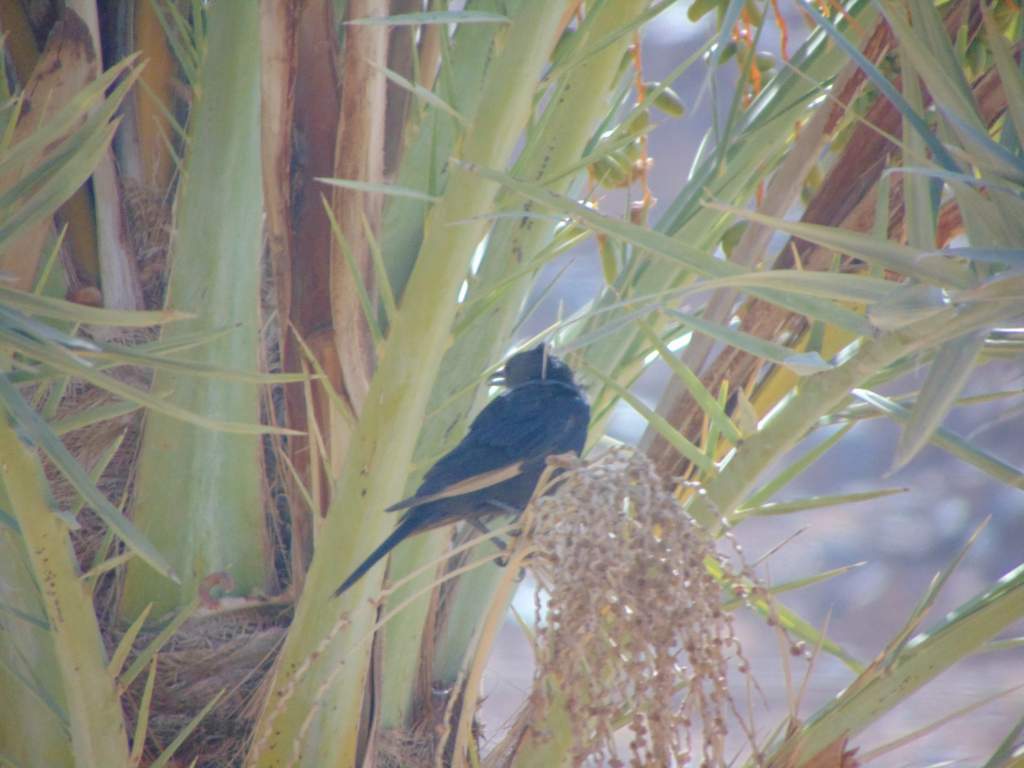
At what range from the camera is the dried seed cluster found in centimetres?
95

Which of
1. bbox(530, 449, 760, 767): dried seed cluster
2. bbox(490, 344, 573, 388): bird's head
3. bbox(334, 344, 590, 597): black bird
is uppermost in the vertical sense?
bbox(490, 344, 573, 388): bird's head

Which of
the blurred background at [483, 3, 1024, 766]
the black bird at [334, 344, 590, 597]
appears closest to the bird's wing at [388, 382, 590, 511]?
the black bird at [334, 344, 590, 597]

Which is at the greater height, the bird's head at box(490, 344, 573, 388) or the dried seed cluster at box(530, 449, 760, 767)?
the bird's head at box(490, 344, 573, 388)

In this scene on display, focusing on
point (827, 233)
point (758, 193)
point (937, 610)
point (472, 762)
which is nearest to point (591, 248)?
point (758, 193)

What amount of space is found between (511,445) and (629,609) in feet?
3.31

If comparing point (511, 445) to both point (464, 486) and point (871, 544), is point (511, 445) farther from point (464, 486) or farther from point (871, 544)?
point (871, 544)

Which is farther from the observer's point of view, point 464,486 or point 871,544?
point 871,544

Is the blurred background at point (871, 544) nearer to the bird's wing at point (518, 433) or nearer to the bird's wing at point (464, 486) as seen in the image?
the bird's wing at point (518, 433)

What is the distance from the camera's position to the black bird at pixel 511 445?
1692 millimetres

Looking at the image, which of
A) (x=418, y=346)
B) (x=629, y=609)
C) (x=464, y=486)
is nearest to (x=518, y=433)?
(x=464, y=486)

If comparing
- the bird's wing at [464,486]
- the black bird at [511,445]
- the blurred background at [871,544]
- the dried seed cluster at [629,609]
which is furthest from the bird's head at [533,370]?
the dried seed cluster at [629,609]

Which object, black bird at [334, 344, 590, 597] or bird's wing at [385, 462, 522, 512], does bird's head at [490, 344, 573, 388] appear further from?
bird's wing at [385, 462, 522, 512]

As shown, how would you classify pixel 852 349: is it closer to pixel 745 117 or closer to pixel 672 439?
pixel 672 439

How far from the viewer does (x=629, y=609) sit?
0.96 meters
